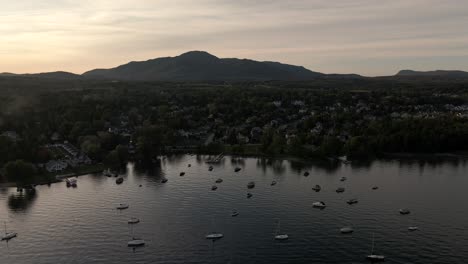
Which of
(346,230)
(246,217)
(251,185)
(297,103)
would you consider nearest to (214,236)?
(246,217)

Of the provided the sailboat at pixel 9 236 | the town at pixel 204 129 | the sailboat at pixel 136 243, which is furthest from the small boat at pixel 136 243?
the town at pixel 204 129

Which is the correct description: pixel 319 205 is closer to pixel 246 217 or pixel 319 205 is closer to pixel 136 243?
pixel 246 217

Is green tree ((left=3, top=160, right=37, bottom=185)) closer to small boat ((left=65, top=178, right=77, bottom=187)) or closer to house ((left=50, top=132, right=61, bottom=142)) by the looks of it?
small boat ((left=65, top=178, right=77, bottom=187))

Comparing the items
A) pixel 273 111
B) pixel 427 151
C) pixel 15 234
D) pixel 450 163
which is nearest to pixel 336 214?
pixel 15 234

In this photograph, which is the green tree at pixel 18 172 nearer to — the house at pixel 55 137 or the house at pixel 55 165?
the house at pixel 55 165

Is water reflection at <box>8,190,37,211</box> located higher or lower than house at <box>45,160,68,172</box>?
lower

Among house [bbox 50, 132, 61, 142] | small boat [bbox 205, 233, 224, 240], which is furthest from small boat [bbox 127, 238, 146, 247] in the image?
house [bbox 50, 132, 61, 142]

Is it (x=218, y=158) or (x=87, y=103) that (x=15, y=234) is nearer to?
(x=218, y=158)
